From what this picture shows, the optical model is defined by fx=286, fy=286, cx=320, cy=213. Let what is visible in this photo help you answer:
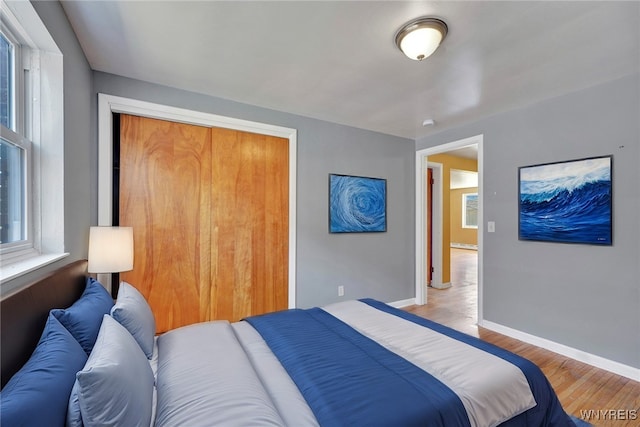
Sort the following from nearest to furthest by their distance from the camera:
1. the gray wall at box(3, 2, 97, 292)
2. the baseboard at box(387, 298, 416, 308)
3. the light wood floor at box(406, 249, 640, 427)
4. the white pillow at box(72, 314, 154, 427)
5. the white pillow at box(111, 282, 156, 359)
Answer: the white pillow at box(72, 314, 154, 427) < the white pillow at box(111, 282, 156, 359) < the gray wall at box(3, 2, 97, 292) < the light wood floor at box(406, 249, 640, 427) < the baseboard at box(387, 298, 416, 308)

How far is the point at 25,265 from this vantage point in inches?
48.1

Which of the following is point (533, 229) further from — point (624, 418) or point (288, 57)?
point (288, 57)

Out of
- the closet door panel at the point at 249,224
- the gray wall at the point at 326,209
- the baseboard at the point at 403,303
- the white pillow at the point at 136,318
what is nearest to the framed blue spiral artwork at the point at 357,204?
the gray wall at the point at 326,209

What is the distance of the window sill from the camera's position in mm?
1034

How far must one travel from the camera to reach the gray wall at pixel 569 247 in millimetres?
2344

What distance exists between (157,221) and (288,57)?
1.81m

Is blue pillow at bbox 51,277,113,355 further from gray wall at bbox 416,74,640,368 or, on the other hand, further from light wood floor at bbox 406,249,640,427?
gray wall at bbox 416,74,640,368

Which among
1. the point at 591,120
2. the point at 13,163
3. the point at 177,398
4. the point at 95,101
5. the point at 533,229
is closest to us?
the point at 177,398

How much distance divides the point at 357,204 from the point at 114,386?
3100 mm

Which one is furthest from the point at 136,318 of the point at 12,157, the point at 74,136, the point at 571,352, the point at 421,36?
the point at 571,352

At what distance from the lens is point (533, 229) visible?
9.59 ft

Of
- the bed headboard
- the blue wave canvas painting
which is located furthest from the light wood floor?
the bed headboard

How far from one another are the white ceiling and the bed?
1522mm

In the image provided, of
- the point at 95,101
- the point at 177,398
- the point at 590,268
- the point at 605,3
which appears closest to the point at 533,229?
the point at 590,268
